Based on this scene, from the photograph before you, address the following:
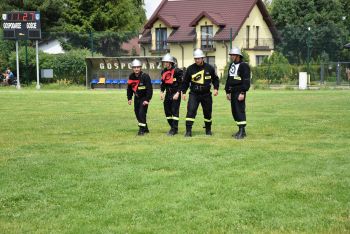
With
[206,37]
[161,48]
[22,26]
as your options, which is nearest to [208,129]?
[22,26]

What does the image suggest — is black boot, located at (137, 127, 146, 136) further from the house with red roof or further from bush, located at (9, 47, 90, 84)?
the house with red roof

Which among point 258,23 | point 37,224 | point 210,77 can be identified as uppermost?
point 258,23

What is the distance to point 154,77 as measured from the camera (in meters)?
42.9

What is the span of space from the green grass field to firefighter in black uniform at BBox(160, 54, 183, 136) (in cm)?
41

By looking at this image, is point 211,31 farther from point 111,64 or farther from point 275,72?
point 111,64

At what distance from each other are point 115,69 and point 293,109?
81.3ft

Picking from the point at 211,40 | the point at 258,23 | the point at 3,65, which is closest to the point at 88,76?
the point at 3,65

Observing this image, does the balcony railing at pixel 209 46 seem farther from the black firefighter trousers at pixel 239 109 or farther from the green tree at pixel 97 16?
the black firefighter trousers at pixel 239 109

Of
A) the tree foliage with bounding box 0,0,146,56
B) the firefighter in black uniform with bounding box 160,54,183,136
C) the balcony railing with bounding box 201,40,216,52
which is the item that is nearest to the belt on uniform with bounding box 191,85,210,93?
the firefighter in black uniform with bounding box 160,54,183,136

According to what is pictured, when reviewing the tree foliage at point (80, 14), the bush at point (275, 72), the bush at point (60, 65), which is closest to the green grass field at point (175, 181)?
the bush at point (275, 72)

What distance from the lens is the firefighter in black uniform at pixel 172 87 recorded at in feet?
46.0

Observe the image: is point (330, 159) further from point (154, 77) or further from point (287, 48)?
point (287, 48)

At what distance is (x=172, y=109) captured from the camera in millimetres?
14219

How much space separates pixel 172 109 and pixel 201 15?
43690mm
